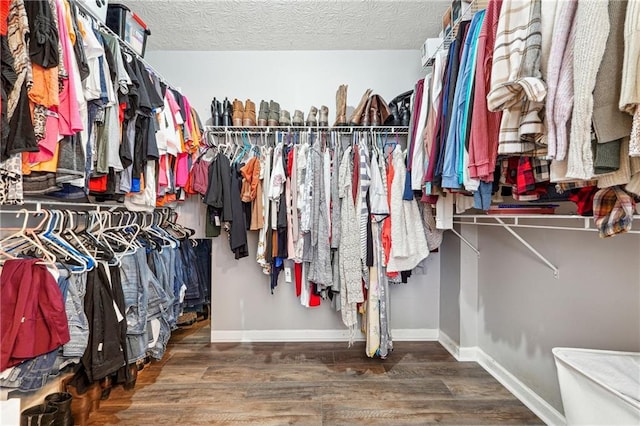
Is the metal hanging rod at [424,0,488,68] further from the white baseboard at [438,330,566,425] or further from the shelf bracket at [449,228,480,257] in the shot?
the white baseboard at [438,330,566,425]

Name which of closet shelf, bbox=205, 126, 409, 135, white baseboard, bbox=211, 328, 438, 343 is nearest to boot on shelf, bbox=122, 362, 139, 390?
white baseboard, bbox=211, 328, 438, 343

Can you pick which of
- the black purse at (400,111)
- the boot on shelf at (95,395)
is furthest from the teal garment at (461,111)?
the boot on shelf at (95,395)

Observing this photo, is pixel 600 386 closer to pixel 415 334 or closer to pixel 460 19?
pixel 415 334

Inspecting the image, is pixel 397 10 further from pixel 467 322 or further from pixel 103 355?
pixel 103 355

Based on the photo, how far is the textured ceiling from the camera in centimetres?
209

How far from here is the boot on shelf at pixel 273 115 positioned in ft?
7.45

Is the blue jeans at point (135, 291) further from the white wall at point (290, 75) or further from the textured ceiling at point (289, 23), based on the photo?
the textured ceiling at point (289, 23)

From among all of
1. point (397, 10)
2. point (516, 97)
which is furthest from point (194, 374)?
point (397, 10)

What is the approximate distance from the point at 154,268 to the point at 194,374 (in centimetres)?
75

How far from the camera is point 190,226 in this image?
2.52 meters

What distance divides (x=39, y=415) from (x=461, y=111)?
2.28m

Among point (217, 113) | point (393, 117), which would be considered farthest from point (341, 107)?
point (217, 113)

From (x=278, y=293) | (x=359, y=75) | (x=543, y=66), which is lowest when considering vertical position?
(x=278, y=293)

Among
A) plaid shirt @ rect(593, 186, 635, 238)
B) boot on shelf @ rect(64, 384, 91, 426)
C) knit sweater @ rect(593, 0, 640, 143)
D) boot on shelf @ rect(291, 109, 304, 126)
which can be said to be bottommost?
boot on shelf @ rect(64, 384, 91, 426)
